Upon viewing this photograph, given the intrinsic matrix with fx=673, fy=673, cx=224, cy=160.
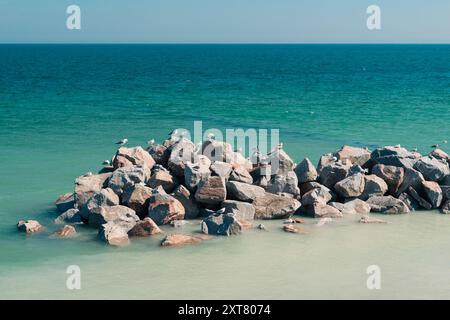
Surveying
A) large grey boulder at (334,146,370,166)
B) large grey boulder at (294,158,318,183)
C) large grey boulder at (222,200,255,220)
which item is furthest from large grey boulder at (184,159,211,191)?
large grey boulder at (334,146,370,166)

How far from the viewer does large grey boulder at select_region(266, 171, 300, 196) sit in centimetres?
1408

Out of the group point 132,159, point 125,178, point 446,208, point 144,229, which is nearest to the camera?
point 144,229

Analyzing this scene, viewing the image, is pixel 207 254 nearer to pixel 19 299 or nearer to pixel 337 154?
pixel 19 299

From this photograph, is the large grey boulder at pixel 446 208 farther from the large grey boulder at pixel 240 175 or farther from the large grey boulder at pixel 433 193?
the large grey boulder at pixel 240 175

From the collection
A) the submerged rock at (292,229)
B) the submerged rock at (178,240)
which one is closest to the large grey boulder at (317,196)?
the submerged rock at (292,229)

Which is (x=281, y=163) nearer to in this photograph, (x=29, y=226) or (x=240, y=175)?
(x=240, y=175)

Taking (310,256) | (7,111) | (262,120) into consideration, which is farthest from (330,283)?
(7,111)

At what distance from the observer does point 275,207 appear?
13.5 m

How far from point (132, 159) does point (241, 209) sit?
311cm

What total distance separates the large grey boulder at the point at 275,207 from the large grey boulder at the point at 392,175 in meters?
2.40

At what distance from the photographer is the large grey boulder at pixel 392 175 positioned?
1469 cm

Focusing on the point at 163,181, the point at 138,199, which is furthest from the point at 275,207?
the point at 138,199

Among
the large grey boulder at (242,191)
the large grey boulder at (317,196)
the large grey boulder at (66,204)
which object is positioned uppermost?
the large grey boulder at (242,191)
